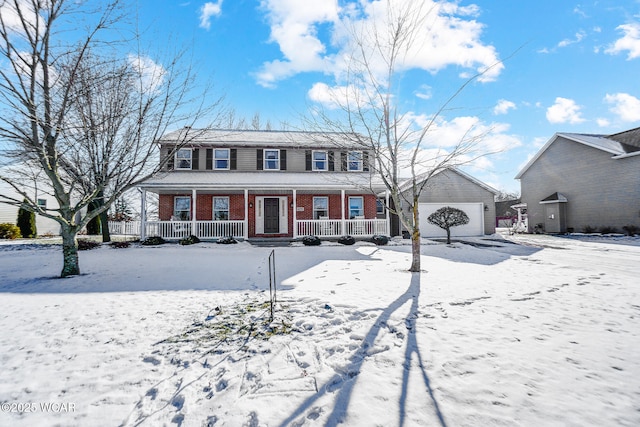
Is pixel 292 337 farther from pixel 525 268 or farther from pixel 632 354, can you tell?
pixel 525 268

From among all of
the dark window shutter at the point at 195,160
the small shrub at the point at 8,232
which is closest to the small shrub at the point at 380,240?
Result: the dark window shutter at the point at 195,160

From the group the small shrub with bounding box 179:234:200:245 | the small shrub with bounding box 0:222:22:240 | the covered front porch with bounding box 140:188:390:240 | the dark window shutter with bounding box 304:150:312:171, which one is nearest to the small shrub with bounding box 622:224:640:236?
the covered front porch with bounding box 140:188:390:240

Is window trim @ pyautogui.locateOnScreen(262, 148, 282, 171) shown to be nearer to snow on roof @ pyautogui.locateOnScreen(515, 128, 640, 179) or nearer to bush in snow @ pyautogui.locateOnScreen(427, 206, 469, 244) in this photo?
bush in snow @ pyautogui.locateOnScreen(427, 206, 469, 244)

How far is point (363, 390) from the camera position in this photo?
2.25 metres

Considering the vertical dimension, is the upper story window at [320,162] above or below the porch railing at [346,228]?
above

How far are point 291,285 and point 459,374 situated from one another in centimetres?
383

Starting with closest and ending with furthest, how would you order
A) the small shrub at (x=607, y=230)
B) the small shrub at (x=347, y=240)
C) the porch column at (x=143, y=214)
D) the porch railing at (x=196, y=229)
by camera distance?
1. the small shrub at (x=347, y=240)
2. the porch column at (x=143, y=214)
3. the porch railing at (x=196, y=229)
4. the small shrub at (x=607, y=230)

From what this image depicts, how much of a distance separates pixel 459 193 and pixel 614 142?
10.6 metres

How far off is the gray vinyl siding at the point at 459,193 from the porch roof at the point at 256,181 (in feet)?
17.1

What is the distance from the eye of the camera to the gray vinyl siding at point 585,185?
15.8 meters

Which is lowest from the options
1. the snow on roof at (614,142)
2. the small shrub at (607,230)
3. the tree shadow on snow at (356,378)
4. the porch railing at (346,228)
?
the tree shadow on snow at (356,378)

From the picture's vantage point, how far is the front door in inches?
622

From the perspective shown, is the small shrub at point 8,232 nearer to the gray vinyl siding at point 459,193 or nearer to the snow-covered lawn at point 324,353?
the snow-covered lawn at point 324,353

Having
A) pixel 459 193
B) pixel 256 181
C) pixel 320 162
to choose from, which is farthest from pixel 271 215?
pixel 459 193
